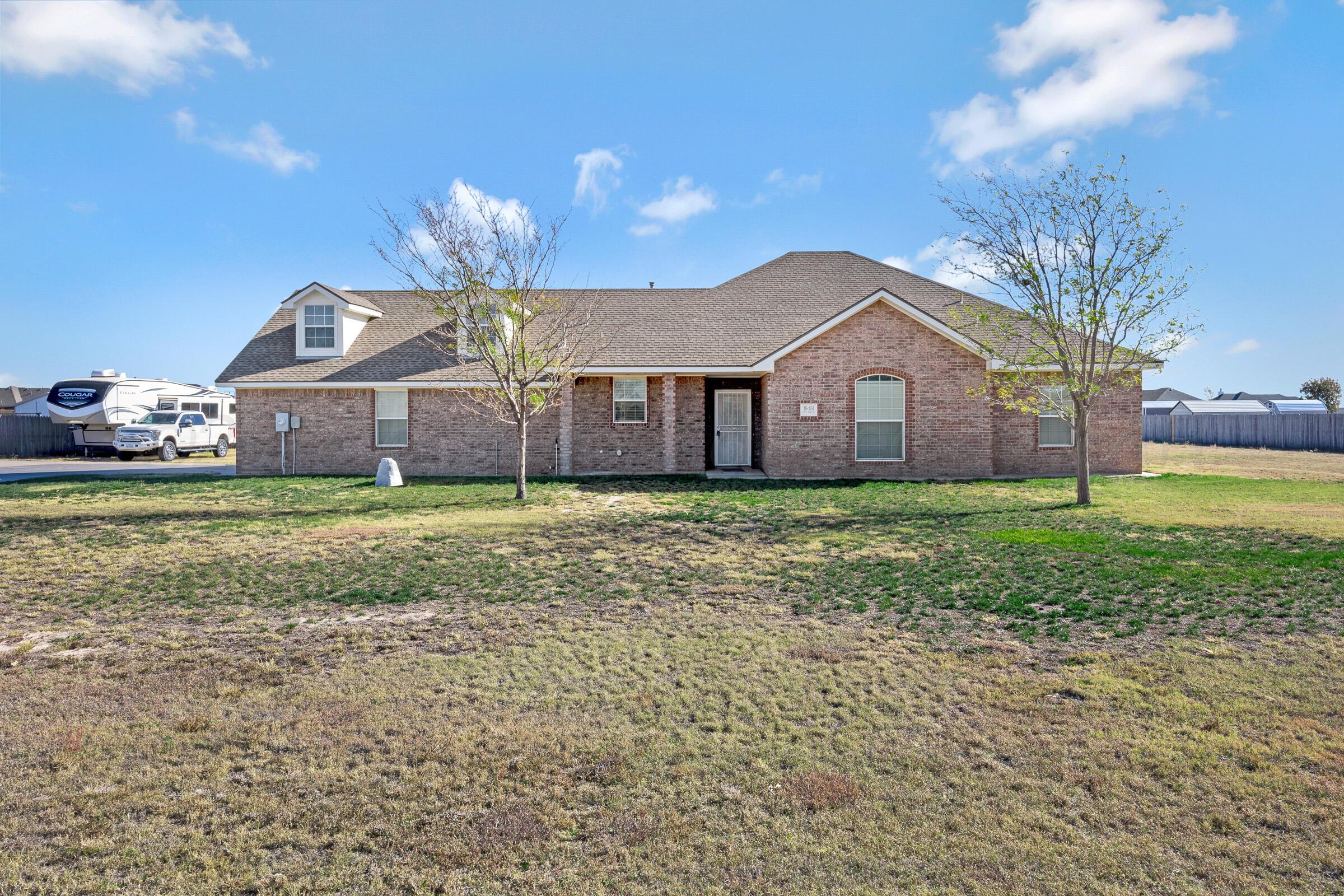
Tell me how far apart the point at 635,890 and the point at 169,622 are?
546cm

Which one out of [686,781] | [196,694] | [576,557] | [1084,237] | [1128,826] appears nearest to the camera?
[1128,826]

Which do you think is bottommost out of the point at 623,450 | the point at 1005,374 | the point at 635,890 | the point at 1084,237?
the point at 635,890

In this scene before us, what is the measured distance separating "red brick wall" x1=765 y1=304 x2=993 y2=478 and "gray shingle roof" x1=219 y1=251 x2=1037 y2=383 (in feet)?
2.59

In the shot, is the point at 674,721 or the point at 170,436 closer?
the point at 674,721

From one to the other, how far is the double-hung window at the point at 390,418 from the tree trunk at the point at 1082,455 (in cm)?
1626

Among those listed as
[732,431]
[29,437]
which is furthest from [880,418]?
[29,437]

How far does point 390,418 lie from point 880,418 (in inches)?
517

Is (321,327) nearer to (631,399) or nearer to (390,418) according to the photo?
(390,418)

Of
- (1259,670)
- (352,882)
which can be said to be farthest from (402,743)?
(1259,670)

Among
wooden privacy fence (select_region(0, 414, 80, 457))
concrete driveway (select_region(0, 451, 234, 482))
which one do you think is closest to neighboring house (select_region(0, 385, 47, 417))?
wooden privacy fence (select_region(0, 414, 80, 457))

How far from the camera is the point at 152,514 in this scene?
41.2ft

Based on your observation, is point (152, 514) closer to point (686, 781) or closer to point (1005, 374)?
point (686, 781)

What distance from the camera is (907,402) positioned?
18.5 meters

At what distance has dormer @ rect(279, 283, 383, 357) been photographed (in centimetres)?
2105
